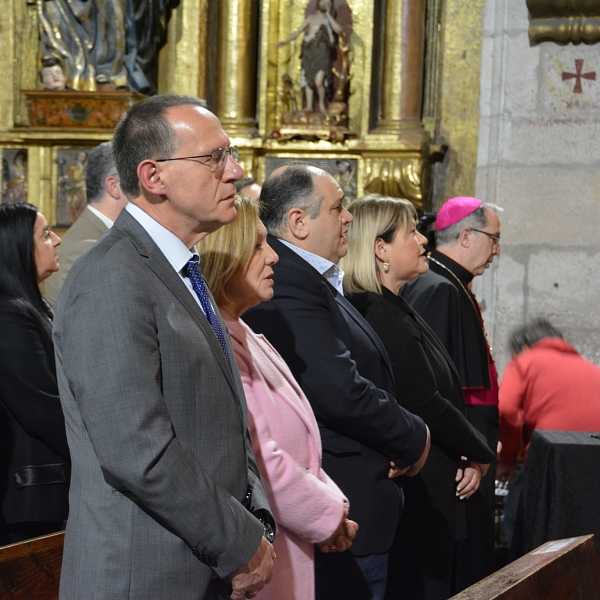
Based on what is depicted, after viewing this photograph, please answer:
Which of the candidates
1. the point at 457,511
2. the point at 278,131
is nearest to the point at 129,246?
the point at 457,511

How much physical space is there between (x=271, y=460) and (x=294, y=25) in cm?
495

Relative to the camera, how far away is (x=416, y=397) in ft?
10.1

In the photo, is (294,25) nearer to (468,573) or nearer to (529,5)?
(529,5)

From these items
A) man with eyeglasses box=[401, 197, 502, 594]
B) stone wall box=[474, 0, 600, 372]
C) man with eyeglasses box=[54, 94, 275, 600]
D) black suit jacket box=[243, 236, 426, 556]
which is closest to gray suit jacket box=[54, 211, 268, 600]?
man with eyeglasses box=[54, 94, 275, 600]

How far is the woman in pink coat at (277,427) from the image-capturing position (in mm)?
2285

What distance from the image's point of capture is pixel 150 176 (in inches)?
75.0

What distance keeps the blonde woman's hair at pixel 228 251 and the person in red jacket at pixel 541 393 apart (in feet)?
7.15

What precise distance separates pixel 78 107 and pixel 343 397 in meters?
4.32

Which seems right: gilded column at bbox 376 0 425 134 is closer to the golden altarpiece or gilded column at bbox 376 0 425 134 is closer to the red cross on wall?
the golden altarpiece

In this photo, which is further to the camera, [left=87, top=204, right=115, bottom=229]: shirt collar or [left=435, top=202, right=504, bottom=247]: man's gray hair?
[left=435, top=202, right=504, bottom=247]: man's gray hair

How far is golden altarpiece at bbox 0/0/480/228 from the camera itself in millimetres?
6273

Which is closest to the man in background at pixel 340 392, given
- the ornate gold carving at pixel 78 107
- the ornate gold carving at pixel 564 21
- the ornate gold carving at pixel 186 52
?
the ornate gold carving at pixel 564 21

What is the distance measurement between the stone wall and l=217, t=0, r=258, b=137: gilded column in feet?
5.77

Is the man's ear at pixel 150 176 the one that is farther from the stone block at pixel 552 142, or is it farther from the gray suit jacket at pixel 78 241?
the stone block at pixel 552 142
